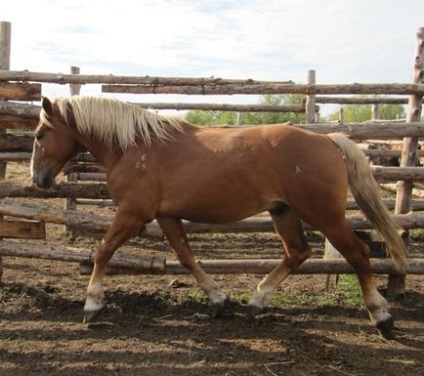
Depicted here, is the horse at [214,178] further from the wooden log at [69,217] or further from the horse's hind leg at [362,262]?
the wooden log at [69,217]

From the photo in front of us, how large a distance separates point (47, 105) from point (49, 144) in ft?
1.16

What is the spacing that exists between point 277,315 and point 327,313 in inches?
19.9

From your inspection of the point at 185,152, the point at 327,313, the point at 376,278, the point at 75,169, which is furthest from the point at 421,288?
the point at 75,169

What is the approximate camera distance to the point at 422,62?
5090mm

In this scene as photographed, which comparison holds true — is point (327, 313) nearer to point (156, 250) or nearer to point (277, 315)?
point (277, 315)

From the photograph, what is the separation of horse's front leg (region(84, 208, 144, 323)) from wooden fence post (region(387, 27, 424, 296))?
2726 millimetres

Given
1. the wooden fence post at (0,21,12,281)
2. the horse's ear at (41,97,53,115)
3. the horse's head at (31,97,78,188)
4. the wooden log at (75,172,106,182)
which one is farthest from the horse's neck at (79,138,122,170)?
the wooden log at (75,172,106,182)

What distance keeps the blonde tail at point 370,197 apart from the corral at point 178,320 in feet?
2.29

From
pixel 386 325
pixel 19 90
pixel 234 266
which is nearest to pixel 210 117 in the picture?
pixel 19 90

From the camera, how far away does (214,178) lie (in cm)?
405

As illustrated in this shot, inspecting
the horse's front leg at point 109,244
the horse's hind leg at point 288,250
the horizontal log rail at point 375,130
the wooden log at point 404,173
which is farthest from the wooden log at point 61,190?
the wooden log at point 404,173

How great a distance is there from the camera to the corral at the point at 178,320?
3.50 metres

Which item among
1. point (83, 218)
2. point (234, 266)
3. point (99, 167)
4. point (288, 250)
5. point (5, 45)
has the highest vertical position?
point (5, 45)

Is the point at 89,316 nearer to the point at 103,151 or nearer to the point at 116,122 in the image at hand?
the point at 103,151
